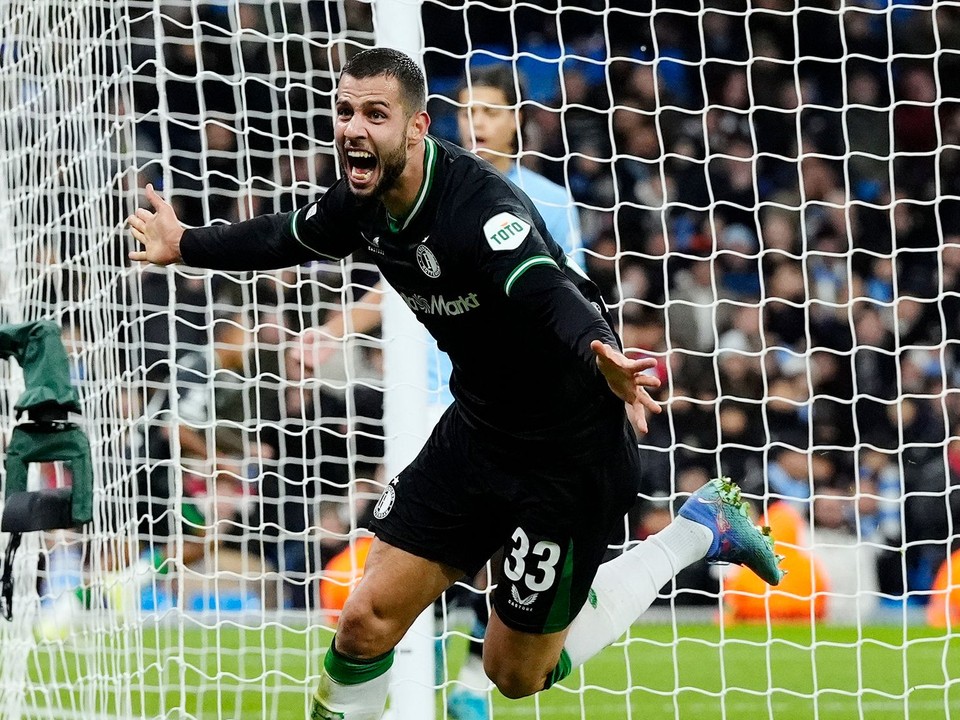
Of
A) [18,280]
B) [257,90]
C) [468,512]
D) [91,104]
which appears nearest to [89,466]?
[468,512]

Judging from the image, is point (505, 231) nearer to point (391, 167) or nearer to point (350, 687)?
point (391, 167)

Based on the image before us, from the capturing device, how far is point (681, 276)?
8.20 meters

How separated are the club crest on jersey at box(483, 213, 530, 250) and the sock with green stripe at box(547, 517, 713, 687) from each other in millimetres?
1208

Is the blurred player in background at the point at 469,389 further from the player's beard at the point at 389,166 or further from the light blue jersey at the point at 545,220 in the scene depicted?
the light blue jersey at the point at 545,220

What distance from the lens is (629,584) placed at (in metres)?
4.27

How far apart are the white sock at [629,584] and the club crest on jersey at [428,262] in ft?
4.00

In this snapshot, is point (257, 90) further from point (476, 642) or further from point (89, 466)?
point (89, 466)

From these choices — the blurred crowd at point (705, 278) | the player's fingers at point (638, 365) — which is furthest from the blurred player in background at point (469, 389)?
the blurred crowd at point (705, 278)

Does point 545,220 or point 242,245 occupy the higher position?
point 242,245

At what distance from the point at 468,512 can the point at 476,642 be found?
162cm

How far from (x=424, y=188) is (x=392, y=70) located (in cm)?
30

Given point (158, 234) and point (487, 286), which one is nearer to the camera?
point (487, 286)

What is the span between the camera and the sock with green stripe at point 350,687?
3.72 meters

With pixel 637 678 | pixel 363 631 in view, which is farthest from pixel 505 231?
pixel 637 678
